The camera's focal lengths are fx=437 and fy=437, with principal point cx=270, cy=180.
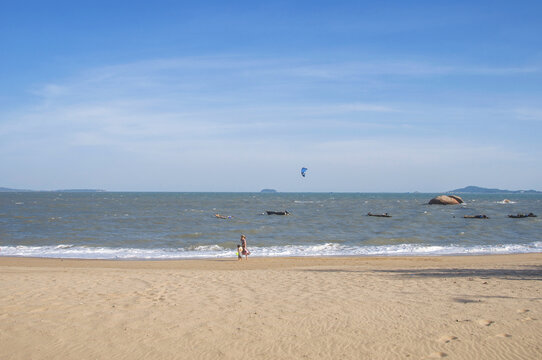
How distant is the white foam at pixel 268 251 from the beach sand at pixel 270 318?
9.87 meters

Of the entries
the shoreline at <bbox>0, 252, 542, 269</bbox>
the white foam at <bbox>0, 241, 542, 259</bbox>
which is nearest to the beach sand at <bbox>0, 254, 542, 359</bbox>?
the shoreline at <bbox>0, 252, 542, 269</bbox>

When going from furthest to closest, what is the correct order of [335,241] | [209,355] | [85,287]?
[335,241], [85,287], [209,355]

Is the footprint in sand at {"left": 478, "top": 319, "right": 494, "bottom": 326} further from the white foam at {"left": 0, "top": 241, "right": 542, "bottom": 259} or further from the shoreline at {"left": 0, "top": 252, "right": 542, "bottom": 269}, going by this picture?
the white foam at {"left": 0, "top": 241, "right": 542, "bottom": 259}

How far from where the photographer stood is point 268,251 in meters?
23.5

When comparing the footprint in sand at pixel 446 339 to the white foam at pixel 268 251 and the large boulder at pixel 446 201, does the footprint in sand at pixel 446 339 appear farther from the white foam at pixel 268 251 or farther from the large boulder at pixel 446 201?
the large boulder at pixel 446 201

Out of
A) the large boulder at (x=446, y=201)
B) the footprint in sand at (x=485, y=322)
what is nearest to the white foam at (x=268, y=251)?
the footprint in sand at (x=485, y=322)

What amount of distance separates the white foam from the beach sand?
9867mm

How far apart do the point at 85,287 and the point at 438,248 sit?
19.4m

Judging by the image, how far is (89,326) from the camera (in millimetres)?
7191

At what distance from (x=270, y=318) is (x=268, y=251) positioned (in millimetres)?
15956

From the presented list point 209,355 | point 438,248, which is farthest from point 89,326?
point 438,248

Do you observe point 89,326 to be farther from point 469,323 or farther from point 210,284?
point 469,323

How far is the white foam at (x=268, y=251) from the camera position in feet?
71.8

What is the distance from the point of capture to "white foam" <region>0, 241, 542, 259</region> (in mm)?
21875
